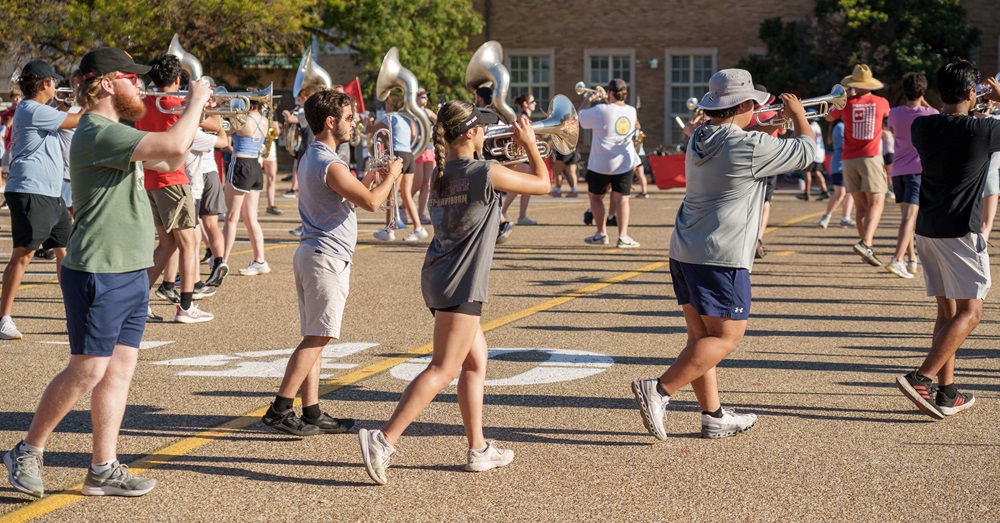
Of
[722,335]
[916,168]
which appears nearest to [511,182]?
[722,335]

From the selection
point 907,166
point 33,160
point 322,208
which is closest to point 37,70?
point 33,160

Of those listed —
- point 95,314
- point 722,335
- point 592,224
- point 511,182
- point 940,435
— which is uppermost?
point 511,182

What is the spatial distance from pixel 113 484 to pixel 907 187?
8.04 metres

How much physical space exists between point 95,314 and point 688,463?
2.48 meters

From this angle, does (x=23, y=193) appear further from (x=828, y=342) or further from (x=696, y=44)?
(x=696, y=44)

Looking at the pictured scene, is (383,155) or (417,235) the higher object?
(383,155)

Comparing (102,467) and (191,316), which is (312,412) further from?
(191,316)

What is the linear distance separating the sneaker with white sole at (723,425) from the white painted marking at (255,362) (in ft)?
7.66

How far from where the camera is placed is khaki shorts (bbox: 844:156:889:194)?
38.3 ft

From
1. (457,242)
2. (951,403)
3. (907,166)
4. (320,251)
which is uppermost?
(457,242)

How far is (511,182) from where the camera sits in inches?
194

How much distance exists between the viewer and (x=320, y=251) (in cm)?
558

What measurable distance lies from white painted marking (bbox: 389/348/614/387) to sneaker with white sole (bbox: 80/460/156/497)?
2281 millimetres

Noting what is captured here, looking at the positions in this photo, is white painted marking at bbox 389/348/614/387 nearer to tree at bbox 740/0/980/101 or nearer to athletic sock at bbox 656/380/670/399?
athletic sock at bbox 656/380/670/399
